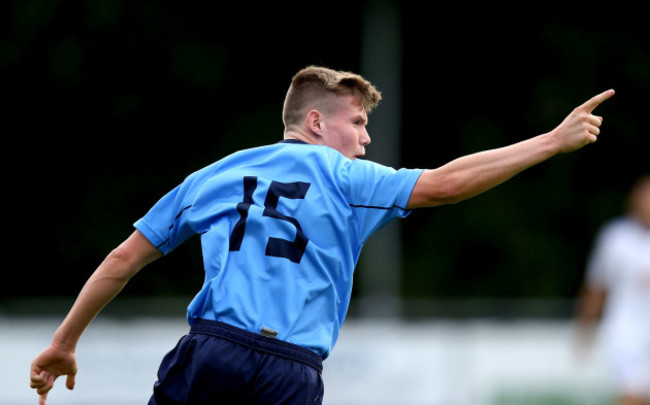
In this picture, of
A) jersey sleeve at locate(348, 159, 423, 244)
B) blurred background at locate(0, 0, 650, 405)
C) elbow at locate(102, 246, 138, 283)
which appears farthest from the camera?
blurred background at locate(0, 0, 650, 405)

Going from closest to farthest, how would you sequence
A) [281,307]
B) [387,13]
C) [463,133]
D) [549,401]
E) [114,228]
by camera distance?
1. [281,307]
2. [549,401]
3. [387,13]
4. [114,228]
5. [463,133]

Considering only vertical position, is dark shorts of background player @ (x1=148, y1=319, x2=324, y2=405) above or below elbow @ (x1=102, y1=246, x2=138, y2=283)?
below

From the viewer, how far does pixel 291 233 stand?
Result: 409 cm

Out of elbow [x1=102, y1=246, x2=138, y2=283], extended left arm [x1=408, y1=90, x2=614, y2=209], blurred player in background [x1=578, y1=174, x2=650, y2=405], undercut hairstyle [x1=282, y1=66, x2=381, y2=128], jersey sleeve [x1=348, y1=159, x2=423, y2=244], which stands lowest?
blurred player in background [x1=578, y1=174, x2=650, y2=405]

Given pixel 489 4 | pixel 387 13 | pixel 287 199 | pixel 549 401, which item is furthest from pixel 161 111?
pixel 287 199

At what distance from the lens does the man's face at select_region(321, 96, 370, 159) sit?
4.47 metres

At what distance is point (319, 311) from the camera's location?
13.5 ft

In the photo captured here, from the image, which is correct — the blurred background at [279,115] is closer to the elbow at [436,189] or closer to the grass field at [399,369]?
the grass field at [399,369]

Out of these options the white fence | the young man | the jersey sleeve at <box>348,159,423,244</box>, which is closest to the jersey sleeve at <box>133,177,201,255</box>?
the young man

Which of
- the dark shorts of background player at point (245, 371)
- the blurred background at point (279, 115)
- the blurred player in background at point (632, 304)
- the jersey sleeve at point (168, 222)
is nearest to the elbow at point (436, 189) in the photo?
the dark shorts of background player at point (245, 371)

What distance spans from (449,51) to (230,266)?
18.9 m

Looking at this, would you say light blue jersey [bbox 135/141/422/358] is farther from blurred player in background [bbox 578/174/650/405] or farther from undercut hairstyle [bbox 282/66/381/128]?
blurred player in background [bbox 578/174/650/405]

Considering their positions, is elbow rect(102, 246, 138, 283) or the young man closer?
the young man

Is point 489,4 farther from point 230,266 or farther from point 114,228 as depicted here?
point 230,266
